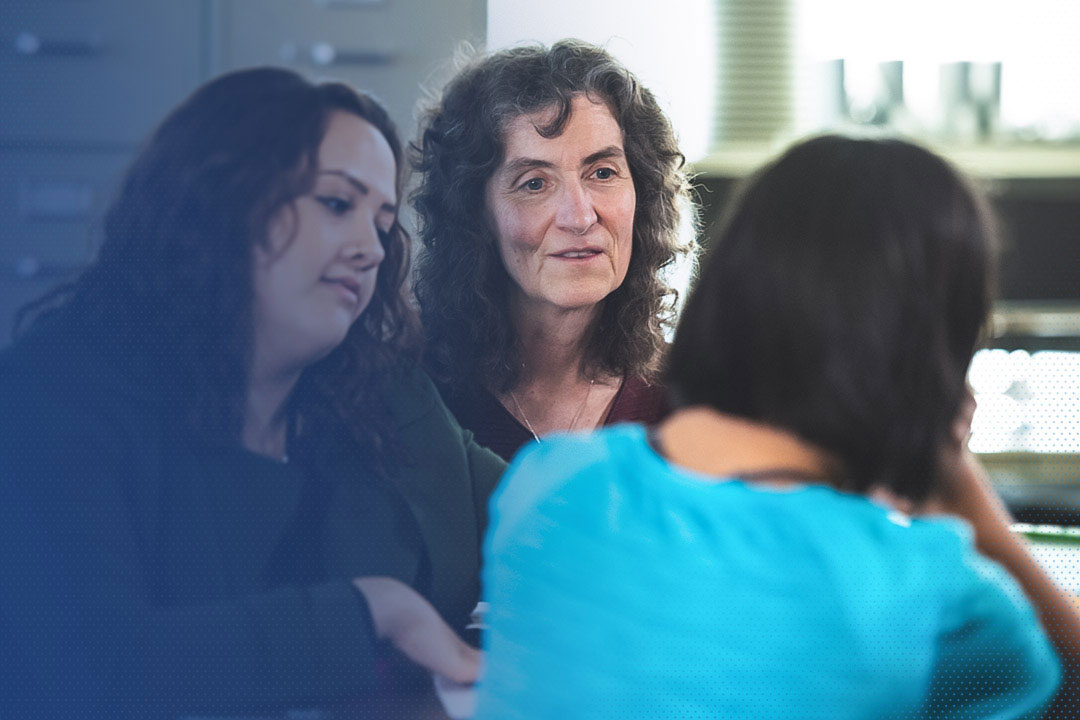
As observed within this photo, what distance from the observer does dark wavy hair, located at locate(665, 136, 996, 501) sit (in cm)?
86

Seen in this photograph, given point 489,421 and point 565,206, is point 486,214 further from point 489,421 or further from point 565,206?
point 489,421

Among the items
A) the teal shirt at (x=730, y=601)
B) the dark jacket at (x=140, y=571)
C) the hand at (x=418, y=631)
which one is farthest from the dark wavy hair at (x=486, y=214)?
the teal shirt at (x=730, y=601)

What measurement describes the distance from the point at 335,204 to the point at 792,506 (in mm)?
645

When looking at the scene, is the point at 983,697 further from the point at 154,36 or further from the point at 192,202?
the point at 154,36

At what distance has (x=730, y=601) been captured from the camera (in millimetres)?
807

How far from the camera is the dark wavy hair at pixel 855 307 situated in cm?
86

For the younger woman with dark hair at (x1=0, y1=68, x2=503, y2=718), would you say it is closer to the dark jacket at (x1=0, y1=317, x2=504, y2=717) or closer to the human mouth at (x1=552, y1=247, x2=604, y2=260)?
the dark jacket at (x1=0, y1=317, x2=504, y2=717)

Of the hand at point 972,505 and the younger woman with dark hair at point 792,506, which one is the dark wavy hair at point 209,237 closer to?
the younger woman with dark hair at point 792,506

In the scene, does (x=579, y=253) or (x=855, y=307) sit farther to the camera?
(x=579, y=253)

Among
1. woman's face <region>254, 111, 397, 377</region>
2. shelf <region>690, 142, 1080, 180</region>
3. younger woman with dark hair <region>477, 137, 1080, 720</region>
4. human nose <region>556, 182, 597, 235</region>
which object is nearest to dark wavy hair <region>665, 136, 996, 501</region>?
younger woman with dark hair <region>477, 137, 1080, 720</region>

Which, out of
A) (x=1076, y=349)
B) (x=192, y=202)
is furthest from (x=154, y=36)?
(x=1076, y=349)

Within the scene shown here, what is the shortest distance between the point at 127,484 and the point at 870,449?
2.63 feet

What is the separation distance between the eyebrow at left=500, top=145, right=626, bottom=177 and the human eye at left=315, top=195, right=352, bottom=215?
18cm

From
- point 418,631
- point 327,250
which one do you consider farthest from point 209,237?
point 418,631
